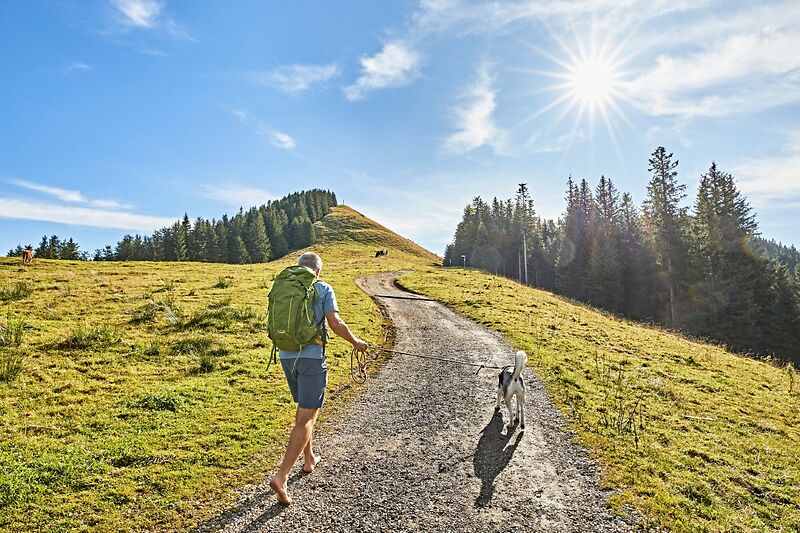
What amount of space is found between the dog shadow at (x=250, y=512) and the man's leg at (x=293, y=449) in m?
0.16

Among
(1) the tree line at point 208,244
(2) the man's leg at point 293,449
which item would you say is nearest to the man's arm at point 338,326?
(2) the man's leg at point 293,449

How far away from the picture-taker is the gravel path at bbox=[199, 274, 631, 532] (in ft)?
16.0

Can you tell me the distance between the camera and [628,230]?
54344 millimetres

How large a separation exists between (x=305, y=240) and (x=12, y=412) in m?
102

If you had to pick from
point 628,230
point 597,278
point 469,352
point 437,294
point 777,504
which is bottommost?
point 777,504

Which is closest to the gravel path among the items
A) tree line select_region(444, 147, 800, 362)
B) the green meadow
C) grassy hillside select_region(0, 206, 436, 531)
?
the green meadow

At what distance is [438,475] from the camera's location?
5938mm

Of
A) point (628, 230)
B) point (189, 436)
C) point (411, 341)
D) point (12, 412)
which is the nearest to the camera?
point (189, 436)

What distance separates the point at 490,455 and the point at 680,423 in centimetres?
493

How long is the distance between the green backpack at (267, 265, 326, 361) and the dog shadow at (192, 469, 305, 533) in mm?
2012

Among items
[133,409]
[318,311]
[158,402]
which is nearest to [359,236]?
[158,402]

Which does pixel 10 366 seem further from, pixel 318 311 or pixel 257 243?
pixel 257 243

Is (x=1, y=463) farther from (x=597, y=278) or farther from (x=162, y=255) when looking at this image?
(x=162, y=255)

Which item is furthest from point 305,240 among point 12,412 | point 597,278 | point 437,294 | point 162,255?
point 12,412
